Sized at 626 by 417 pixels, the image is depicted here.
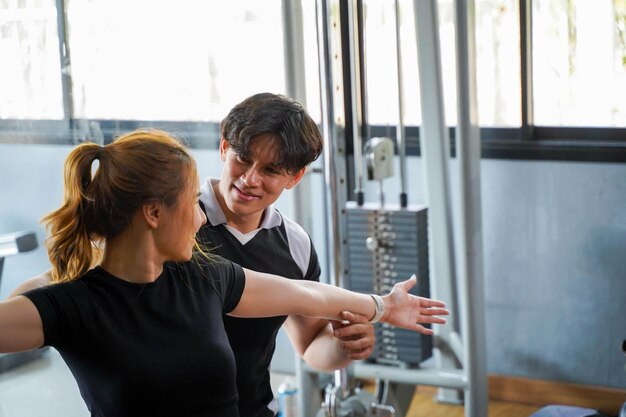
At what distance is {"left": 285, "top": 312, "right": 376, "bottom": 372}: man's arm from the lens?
1.64 meters

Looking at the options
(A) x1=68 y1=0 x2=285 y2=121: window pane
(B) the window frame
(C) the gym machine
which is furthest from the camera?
(B) the window frame

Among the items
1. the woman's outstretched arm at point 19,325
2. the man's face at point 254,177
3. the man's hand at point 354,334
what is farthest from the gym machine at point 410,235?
the woman's outstretched arm at point 19,325

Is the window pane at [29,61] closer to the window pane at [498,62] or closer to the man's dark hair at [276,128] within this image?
the man's dark hair at [276,128]

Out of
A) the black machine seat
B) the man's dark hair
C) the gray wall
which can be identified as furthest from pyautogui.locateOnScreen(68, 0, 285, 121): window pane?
the man's dark hair

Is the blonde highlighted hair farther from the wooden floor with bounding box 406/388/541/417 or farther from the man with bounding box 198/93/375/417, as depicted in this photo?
the wooden floor with bounding box 406/388/541/417

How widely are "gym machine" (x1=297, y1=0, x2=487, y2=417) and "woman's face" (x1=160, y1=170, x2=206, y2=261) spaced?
3.79 ft

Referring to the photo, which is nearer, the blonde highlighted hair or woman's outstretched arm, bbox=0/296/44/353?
woman's outstretched arm, bbox=0/296/44/353

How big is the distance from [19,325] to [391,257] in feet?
6.66

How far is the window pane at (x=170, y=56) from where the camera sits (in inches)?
83.2

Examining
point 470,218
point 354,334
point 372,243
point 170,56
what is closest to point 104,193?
point 354,334

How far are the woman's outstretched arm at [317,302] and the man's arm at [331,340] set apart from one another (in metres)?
0.03

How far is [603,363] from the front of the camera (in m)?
3.36

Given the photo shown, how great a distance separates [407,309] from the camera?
5.55ft

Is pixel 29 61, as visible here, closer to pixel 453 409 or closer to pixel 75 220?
pixel 75 220
